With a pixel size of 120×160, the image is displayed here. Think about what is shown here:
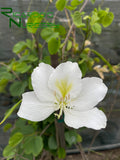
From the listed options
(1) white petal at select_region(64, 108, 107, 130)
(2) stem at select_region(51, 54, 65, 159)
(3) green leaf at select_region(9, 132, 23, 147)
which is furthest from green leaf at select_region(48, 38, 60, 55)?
(3) green leaf at select_region(9, 132, 23, 147)

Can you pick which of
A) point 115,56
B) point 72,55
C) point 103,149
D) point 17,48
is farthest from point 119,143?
point 17,48

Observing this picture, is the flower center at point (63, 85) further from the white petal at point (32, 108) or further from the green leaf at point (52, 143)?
the green leaf at point (52, 143)

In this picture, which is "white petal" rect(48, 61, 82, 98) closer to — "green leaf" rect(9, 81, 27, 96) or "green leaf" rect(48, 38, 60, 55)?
"green leaf" rect(48, 38, 60, 55)

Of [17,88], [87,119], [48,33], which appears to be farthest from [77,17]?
[17,88]

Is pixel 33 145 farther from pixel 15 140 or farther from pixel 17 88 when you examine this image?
pixel 17 88

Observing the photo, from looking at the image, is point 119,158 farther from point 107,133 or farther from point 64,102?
point 64,102

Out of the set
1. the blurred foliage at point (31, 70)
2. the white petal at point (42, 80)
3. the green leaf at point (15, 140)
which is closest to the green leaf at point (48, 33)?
the blurred foliage at point (31, 70)

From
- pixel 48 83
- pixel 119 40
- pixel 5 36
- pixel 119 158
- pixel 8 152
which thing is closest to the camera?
pixel 48 83
